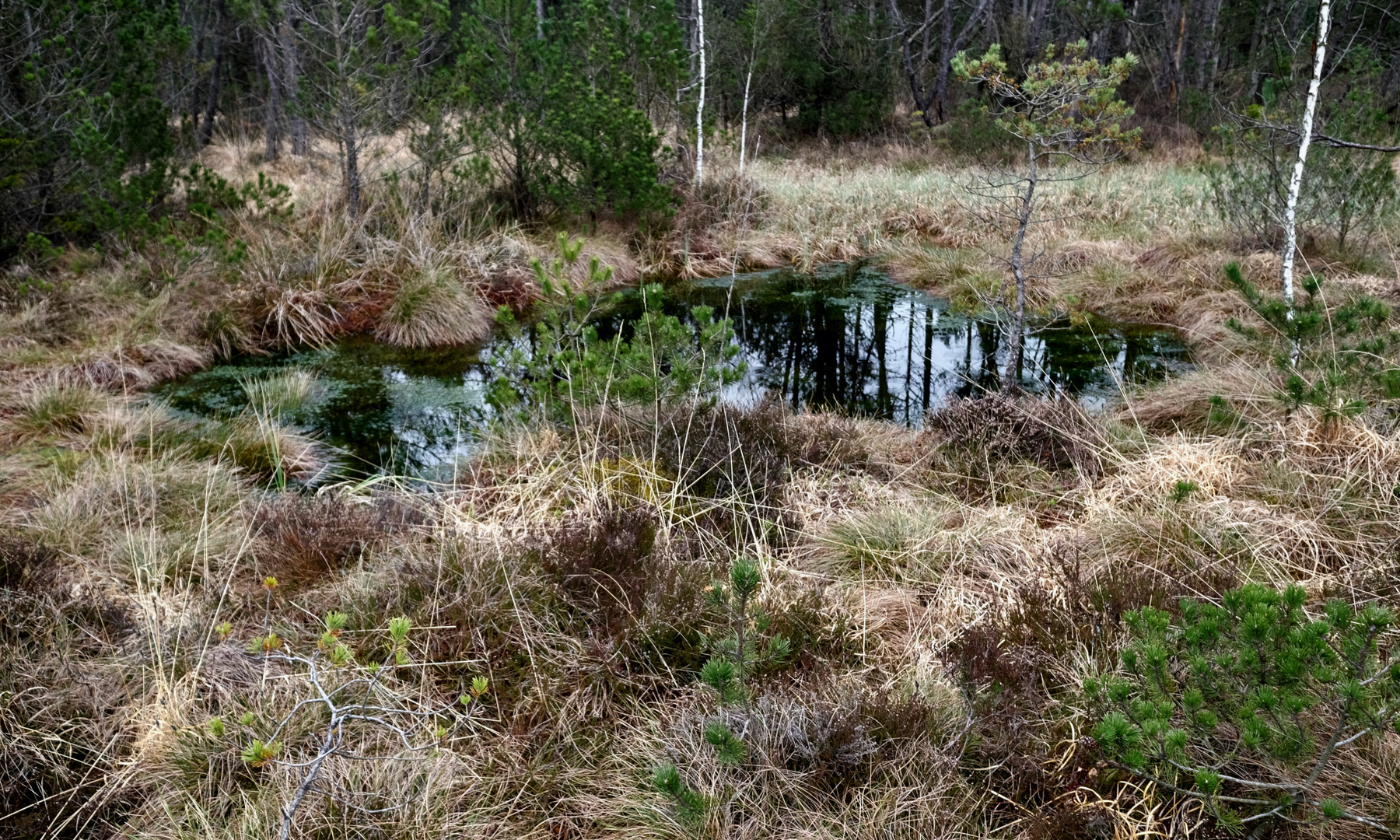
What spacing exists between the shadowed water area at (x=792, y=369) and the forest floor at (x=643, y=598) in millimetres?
479

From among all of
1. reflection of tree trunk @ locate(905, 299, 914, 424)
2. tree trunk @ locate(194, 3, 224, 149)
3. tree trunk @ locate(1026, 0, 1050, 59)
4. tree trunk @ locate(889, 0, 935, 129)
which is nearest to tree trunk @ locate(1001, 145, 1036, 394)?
reflection of tree trunk @ locate(905, 299, 914, 424)

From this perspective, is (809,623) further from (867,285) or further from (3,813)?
(867,285)

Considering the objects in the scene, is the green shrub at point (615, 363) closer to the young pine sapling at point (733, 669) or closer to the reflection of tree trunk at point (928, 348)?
the young pine sapling at point (733, 669)

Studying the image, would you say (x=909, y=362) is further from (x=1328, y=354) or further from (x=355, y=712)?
(x=355, y=712)

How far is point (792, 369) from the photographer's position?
23.1 feet

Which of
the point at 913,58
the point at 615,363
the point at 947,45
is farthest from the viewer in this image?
the point at 913,58

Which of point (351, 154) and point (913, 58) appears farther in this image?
point (913, 58)

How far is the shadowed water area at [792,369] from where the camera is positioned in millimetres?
5789

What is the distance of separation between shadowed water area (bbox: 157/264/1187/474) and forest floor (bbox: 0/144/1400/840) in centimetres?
48

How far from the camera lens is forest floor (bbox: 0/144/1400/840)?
240 centimetres

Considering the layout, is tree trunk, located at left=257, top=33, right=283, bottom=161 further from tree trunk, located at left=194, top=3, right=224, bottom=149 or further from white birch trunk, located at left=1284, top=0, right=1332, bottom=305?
white birch trunk, located at left=1284, top=0, right=1332, bottom=305

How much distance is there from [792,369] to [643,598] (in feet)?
13.6

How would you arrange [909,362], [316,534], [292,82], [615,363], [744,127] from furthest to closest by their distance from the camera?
1. [744,127]
2. [292,82]
3. [909,362]
4. [615,363]
5. [316,534]

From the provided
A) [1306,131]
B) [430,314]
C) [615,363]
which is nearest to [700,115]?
[430,314]
